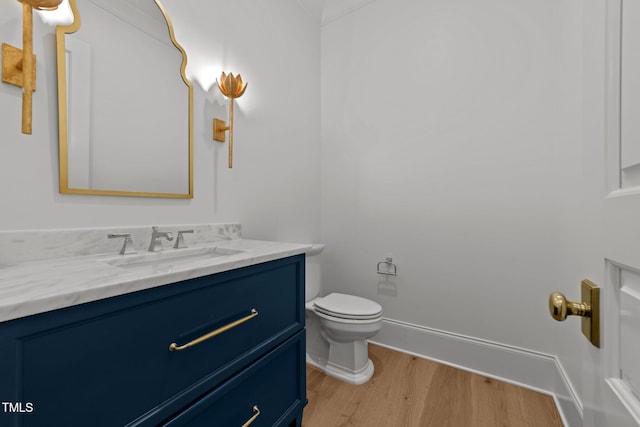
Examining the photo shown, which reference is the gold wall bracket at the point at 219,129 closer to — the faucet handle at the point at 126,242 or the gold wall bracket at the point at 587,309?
the faucet handle at the point at 126,242

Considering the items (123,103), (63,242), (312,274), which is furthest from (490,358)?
(123,103)

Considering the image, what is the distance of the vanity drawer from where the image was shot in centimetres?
82

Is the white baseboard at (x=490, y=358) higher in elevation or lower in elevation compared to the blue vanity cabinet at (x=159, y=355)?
lower

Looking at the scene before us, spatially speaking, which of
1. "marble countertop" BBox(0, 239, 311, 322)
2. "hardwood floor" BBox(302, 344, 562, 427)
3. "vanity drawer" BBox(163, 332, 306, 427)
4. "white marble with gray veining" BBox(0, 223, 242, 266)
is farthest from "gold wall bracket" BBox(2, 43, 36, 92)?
"hardwood floor" BBox(302, 344, 562, 427)

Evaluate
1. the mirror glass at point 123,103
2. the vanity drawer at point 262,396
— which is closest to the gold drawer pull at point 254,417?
the vanity drawer at point 262,396

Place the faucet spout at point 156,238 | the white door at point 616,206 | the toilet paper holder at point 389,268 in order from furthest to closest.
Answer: the toilet paper holder at point 389,268
the faucet spout at point 156,238
the white door at point 616,206

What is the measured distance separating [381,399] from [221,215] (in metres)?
1.35

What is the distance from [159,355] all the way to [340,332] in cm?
111

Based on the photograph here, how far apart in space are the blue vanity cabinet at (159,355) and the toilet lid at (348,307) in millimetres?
519

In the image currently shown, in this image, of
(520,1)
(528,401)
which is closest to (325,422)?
(528,401)

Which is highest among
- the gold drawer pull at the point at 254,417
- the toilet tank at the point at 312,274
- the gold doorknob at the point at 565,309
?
the gold doorknob at the point at 565,309

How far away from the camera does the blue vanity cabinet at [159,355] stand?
1.67 ft

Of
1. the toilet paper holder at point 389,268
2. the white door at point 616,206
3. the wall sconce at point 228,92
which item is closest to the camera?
the white door at point 616,206

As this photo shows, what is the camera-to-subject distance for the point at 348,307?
1.66m
